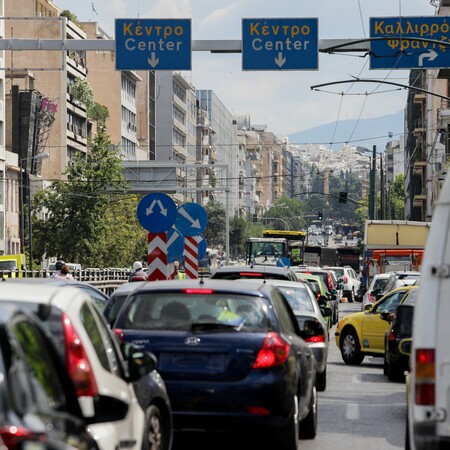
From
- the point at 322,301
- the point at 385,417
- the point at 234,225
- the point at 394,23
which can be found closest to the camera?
the point at 385,417

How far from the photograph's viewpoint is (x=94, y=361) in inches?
339

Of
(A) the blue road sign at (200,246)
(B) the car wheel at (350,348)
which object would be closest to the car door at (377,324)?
(B) the car wheel at (350,348)

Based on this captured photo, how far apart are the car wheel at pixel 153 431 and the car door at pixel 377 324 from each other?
54.0ft

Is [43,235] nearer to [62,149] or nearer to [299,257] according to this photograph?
[299,257]

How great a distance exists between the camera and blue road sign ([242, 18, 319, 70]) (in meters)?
32.4

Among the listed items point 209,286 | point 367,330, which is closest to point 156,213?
point 367,330

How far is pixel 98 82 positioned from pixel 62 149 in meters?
25.6

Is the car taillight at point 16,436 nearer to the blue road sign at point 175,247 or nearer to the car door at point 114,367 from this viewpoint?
the car door at point 114,367

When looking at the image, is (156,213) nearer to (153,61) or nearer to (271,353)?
(153,61)

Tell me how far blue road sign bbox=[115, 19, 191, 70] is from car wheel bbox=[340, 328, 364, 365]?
24.9ft

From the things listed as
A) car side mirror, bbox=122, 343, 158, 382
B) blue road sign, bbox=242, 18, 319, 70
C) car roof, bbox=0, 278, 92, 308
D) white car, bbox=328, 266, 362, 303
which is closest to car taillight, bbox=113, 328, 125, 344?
car side mirror, bbox=122, 343, 158, 382

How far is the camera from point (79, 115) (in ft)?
378

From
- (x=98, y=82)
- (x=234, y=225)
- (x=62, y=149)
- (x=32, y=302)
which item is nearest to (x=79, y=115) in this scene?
(x=62, y=149)

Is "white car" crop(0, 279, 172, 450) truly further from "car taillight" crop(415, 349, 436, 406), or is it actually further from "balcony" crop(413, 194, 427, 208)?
"balcony" crop(413, 194, 427, 208)
